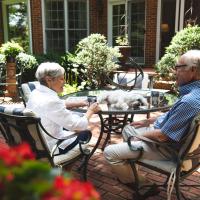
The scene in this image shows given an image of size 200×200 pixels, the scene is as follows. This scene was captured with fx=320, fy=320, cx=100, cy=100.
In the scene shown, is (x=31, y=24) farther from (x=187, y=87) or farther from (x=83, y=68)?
(x=187, y=87)

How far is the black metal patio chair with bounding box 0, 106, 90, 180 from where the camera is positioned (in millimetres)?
2283

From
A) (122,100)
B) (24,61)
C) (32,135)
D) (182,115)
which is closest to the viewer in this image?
(182,115)

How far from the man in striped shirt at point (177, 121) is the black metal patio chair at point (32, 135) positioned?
1.06ft

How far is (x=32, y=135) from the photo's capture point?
7.86 feet

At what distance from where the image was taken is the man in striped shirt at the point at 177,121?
2.27m

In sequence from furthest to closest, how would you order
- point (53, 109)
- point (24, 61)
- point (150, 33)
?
point (150, 33) < point (24, 61) < point (53, 109)

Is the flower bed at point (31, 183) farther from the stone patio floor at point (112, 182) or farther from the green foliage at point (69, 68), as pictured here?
the green foliage at point (69, 68)

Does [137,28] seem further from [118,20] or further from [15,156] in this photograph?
A: [15,156]

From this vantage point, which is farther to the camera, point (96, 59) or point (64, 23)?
point (64, 23)

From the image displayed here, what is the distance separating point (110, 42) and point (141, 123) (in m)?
8.38

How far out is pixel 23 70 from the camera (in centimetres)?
853

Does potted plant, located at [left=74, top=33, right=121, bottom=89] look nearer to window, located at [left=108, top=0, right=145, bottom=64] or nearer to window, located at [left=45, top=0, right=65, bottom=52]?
window, located at [left=108, top=0, right=145, bottom=64]

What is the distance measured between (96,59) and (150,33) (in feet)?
10.0

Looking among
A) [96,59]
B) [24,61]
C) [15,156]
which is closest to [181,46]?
[96,59]
